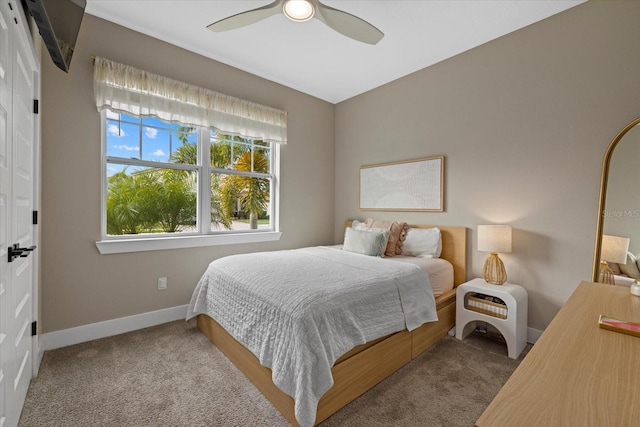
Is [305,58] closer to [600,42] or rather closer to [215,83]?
[215,83]

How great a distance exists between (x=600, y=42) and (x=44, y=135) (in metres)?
4.30

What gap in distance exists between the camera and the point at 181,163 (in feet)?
9.89

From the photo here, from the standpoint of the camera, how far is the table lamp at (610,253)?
6.48 ft

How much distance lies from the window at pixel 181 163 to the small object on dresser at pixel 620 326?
3018 millimetres

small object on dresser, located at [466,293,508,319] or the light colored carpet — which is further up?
small object on dresser, located at [466,293,508,319]

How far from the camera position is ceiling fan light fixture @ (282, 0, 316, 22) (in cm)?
183

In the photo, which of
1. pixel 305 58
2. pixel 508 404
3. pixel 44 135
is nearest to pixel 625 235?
pixel 508 404

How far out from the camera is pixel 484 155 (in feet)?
9.23

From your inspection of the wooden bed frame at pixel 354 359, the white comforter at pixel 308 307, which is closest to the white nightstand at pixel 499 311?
the wooden bed frame at pixel 354 359

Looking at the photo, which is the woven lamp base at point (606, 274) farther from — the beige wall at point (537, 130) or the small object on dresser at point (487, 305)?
the small object on dresser at point (487, 305)

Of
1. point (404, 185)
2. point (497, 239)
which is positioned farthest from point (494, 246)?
point (404, 185)

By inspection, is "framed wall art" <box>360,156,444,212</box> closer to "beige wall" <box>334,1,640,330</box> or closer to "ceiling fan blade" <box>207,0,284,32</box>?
"beige wall" <box>334,1,640,330</box>

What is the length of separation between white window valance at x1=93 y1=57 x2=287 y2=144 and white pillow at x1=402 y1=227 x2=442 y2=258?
1932 mm

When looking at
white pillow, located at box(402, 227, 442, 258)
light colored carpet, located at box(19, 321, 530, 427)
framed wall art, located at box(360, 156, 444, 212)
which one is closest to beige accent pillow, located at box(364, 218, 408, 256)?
white pillow, located at box(402, 227, 442, 258)
